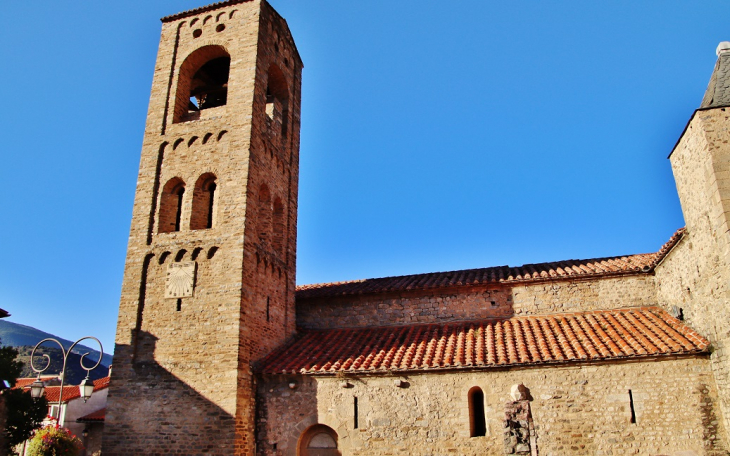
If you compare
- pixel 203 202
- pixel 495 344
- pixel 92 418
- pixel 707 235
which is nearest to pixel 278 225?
pixel 203 202

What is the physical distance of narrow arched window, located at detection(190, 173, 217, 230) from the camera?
1416 cm

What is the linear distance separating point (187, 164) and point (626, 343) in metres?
11.9

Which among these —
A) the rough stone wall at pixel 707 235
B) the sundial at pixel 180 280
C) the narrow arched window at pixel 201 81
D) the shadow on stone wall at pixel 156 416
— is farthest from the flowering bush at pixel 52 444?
the rough stone wall at pixel 707 235

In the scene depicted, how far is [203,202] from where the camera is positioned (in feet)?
47.2

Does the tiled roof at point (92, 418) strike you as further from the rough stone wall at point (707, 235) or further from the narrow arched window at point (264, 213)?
the rough stone wall at point (707, 235)

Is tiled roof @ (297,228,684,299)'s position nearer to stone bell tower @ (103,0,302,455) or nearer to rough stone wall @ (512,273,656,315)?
rough stone wall @ (512,273,656,315)

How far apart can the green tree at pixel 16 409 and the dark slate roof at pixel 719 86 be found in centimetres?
2211

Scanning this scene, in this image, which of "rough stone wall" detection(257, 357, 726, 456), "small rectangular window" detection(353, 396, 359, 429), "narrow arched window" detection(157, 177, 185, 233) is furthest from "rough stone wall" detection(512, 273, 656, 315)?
"narrow arched window" detection(157, 177, 185, 233)

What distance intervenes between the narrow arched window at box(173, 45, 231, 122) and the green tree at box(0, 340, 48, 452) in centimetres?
1102

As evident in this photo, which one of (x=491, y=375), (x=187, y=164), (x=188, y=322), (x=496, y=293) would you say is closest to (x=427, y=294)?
(x=496, y=293)

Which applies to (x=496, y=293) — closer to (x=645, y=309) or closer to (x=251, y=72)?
(x=645, y=309)

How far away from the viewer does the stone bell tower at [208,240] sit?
12008mm

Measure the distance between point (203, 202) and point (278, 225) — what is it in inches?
93.2

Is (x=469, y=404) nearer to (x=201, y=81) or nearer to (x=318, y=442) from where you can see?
(x=318, y=442)
